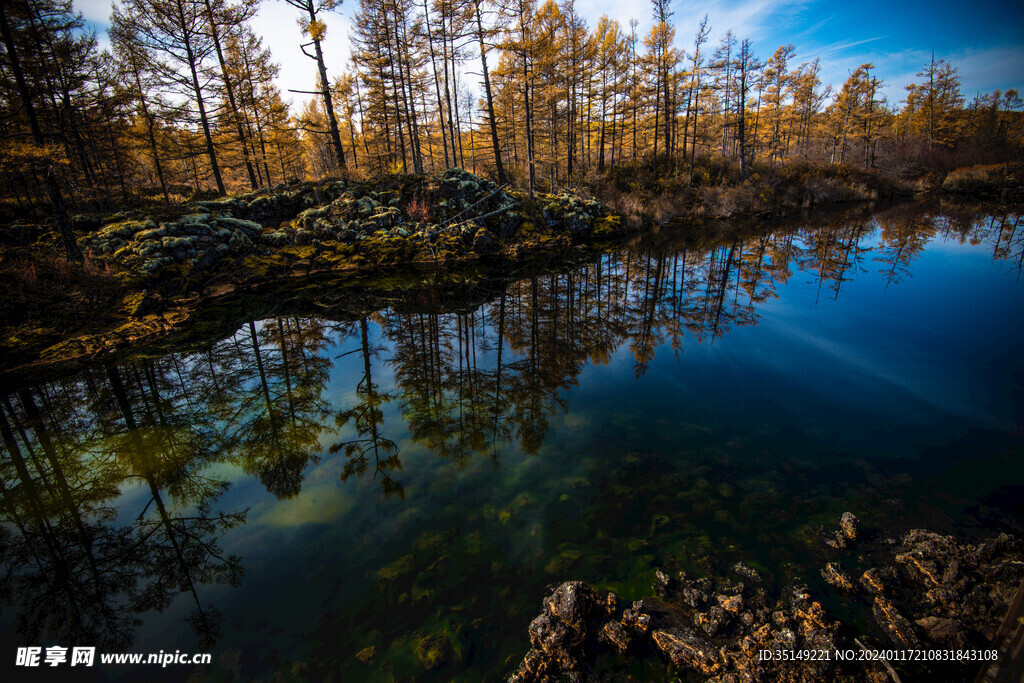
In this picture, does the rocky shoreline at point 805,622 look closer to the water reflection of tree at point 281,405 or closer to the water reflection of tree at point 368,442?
the water reflection of tree at point 368,442

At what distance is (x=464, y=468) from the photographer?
6461 millimetres

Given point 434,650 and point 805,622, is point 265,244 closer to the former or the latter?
point 434,650

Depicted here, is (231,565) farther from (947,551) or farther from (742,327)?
(742,327)

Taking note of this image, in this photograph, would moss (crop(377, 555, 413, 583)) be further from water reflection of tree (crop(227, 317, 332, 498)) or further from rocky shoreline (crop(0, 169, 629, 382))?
rocky shoreline (crop(0, 169, 629, 382))

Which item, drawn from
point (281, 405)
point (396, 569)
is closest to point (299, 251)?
point (281, 405)

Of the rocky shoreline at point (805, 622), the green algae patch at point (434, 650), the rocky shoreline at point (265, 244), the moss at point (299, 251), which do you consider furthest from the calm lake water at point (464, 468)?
the moss at point (299, 251)

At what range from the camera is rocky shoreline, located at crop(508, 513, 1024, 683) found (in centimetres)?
327

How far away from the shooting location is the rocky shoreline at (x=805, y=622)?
3.27 m

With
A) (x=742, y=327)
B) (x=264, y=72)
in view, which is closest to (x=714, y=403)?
(x=742, y=327)

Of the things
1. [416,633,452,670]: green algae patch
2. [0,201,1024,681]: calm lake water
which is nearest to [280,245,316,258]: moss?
[0,201,1024,681]: calm lake water

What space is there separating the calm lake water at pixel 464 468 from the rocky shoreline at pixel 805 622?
349mm

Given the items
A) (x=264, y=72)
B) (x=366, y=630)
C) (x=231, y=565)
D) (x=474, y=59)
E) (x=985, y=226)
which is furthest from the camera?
(x=264, y=72)

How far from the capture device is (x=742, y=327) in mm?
11609

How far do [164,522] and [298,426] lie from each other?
259 centimetres
